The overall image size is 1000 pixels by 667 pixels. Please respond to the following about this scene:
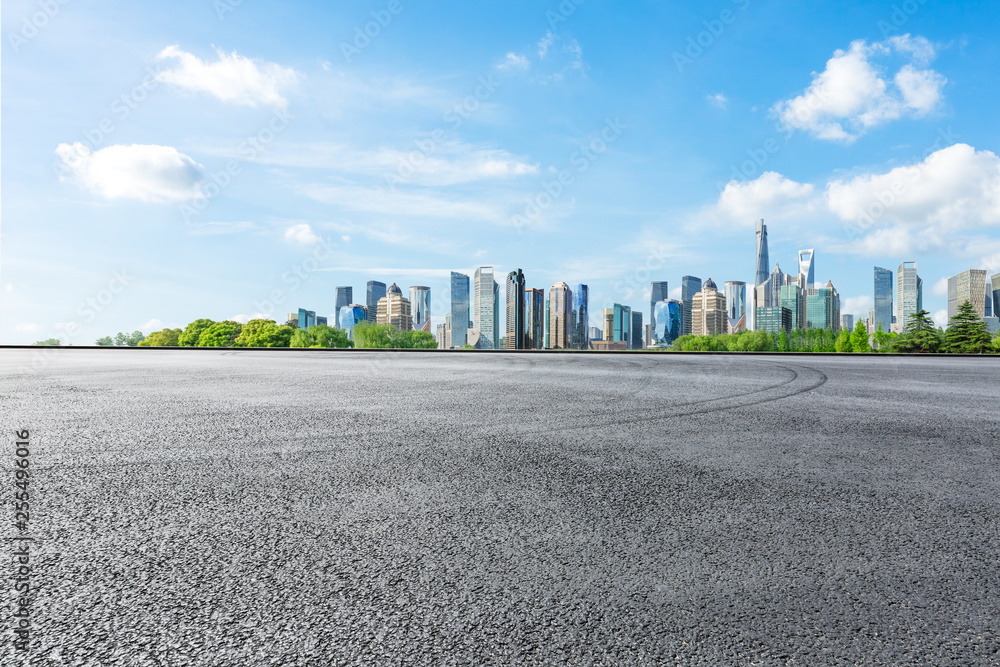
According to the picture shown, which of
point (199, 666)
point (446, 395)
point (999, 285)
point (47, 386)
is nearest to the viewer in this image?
point (199, 666)

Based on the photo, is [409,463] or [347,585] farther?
[409,463]

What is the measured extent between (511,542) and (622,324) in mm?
135365

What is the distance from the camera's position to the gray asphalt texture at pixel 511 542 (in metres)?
2.13

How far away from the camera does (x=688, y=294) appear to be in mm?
147500

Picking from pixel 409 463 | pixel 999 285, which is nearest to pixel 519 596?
pixel 409 463

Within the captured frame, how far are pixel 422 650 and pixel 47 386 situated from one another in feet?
41.6

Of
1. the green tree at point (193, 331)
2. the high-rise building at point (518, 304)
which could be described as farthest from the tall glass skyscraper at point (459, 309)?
the high-rise building at point (518, 304)

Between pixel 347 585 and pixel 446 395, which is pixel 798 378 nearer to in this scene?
pixel 446 395

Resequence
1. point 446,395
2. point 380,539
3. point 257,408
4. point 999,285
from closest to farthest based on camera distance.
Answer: point 380,539
point 257,408
point 446,395
point 999,285

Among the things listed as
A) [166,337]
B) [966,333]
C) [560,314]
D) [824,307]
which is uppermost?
[824,307]

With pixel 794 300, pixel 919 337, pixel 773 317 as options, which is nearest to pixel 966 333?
pixel 919 337

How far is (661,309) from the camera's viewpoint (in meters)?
129

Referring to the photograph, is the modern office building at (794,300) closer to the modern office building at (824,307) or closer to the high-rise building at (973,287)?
the modern office building at (824,307)

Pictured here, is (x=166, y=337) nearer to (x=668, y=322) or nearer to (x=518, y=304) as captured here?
(x=518, y=304)
